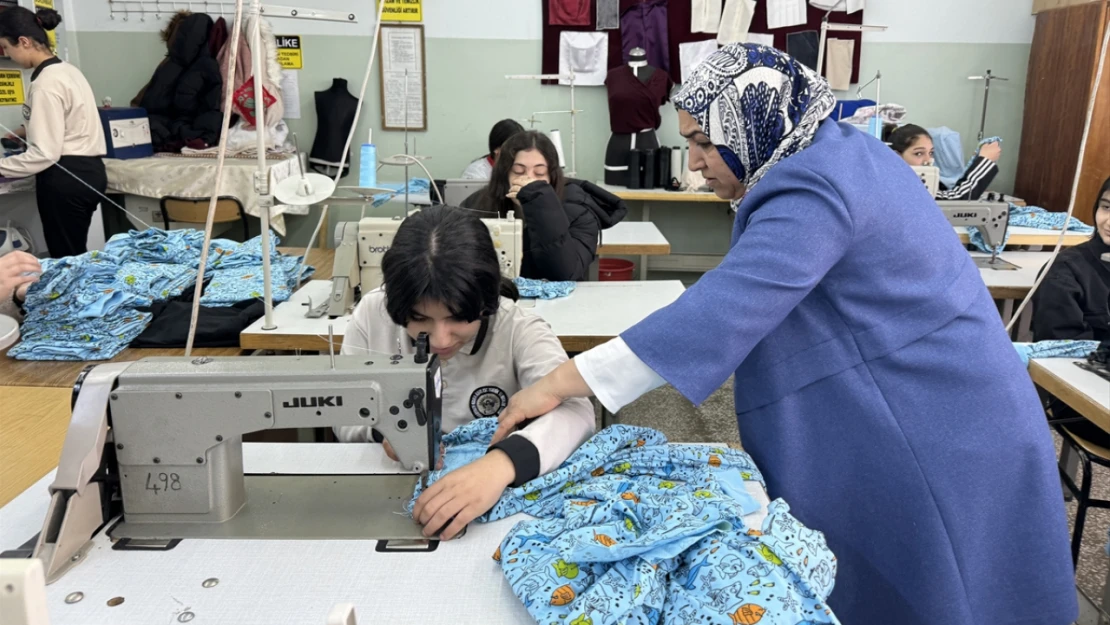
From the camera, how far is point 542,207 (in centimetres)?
277

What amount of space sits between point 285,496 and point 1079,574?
A: 2.20 m

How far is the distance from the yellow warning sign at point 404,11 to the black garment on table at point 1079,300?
167 inches

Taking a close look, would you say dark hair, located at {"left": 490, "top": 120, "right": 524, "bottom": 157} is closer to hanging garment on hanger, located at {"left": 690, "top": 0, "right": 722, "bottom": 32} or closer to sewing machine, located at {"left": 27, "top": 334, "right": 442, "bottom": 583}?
hanging garment on hanger, located at {"left": 690, "top": 0, "right": 722, "bottom": 32}

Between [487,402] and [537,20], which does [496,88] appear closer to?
[537,20]

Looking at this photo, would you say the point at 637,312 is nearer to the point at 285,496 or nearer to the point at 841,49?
the point at 285,496

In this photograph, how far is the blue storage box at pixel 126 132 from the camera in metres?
4.97

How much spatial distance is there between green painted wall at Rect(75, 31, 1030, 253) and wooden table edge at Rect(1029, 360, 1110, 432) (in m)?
3.94

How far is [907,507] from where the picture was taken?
3.84 feet

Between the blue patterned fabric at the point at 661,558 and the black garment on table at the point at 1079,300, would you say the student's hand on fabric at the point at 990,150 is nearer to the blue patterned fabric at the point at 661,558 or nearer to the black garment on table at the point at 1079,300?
the black garment on table at the point at 1079,300

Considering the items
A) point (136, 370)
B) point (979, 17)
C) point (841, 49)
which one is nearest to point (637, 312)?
point (136, 370)

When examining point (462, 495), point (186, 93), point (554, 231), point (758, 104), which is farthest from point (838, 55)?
point (462, 495)

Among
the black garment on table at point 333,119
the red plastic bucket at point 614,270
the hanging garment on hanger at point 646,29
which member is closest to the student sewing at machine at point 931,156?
the red plastic bucket at point 614,270

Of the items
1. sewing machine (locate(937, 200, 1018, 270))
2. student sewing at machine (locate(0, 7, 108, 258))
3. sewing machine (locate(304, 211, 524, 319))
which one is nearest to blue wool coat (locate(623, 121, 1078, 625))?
sewing machine (locate(304, 211, 524, 319))

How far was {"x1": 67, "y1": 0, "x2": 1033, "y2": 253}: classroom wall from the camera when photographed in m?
5.47
